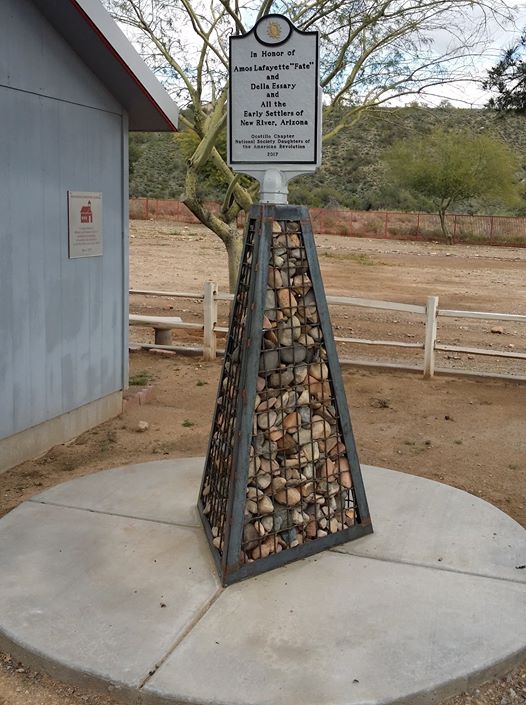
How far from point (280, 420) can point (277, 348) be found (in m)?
0.38

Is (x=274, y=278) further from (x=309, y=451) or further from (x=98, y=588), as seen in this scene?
(x=98, y=588)

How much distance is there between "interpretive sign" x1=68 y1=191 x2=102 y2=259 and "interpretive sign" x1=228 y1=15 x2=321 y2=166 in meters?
2.89

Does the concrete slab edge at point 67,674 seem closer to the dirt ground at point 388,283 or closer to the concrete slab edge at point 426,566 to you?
the concrete slab edge at point 426,566

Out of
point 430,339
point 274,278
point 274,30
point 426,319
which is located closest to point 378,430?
point 430,339

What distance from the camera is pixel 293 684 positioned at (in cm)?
323

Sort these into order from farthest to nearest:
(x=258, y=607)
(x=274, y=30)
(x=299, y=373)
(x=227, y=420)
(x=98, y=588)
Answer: (x=227, y=420) → (x=299, y=373) → (x=274, y=30) → (x=98, y=588) → (x=258, y=607)

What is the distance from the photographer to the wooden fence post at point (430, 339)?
9703mm

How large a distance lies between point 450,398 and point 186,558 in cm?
541

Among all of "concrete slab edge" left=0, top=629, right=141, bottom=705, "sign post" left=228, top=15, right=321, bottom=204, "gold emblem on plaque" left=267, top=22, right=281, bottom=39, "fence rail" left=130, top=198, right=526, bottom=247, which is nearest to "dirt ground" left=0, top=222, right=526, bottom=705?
"concrete slab edge" left=0, top=629, right=141, bottom=705

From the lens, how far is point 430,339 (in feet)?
31.9

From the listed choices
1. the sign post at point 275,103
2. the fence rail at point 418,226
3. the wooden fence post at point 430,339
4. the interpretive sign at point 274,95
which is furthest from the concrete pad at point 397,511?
the fence rail at point 418,226

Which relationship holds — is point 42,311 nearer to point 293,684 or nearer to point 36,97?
point 36,97

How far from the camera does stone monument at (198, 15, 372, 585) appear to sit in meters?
4.07

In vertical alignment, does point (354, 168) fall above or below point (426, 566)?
above
